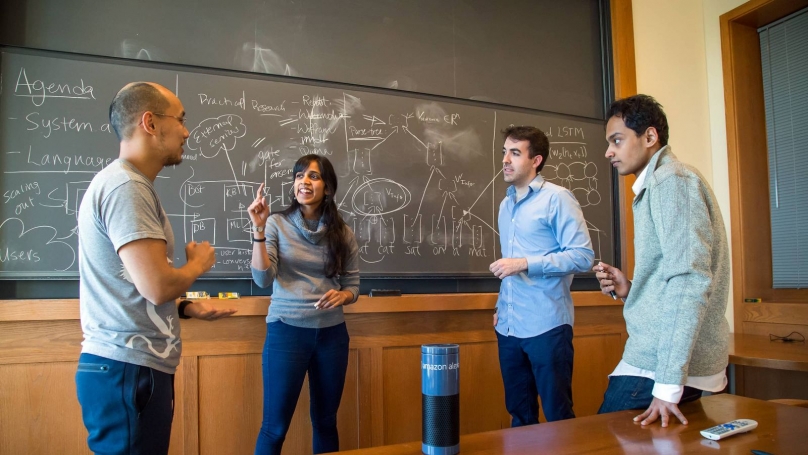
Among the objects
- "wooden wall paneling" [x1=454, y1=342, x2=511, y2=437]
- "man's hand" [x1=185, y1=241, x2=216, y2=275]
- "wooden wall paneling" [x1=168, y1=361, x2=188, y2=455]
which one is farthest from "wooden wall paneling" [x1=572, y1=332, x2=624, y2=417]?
"man's hand" [x1=185, y1=241, x2=216, y2=275]

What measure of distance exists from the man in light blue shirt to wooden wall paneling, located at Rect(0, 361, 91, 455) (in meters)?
1.92

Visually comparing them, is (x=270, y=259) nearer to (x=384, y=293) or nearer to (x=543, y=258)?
(x=384, y=293)

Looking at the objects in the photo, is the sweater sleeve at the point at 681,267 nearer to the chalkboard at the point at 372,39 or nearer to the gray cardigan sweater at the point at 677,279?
the gray cardigan sweater at the point at 677,279

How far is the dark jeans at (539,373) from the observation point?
2.21 m

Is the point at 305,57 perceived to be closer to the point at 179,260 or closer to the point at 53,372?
the point at 179,260

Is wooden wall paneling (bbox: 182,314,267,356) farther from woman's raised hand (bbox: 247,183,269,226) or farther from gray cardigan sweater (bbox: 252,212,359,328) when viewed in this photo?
woman's raised hand (bbox: 247,183,269,226)

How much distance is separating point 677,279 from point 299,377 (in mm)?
1527

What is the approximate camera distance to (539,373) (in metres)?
2.26

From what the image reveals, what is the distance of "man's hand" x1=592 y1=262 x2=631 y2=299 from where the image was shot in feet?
5.28

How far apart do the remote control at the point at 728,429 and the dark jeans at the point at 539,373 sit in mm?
1036

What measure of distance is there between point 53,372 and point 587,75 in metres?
3.63

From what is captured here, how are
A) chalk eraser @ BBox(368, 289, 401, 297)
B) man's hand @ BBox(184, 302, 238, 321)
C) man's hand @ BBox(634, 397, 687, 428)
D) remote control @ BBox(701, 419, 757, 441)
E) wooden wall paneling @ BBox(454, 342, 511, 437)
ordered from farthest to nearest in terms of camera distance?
1. wooden wall paneling @ BBox(454, 342, 511, 437)
2. chalk eraser @ BBox(368, 289, 401, 297)
3. man's hand @ BBox(184, 302, 238, 321)
4. man's hand @ BBox(634, 397, 687, 428)
5. remote control @ BBox(701, 419, 757, 441)

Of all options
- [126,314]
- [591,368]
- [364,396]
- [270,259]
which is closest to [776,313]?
[591,368]

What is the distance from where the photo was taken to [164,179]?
8.54ft
